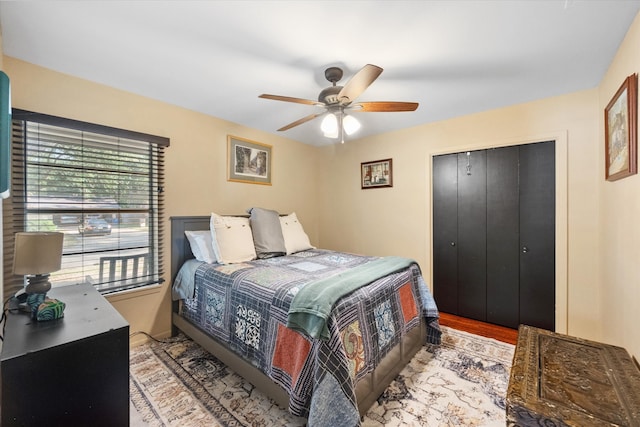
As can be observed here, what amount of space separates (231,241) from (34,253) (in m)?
1.35

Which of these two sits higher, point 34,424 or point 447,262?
point 447,262

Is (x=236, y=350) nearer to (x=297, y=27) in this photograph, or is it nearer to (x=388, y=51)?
(x=297, y=27)

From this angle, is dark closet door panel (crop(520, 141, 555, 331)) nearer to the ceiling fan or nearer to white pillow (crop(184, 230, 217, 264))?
the ceiling fan

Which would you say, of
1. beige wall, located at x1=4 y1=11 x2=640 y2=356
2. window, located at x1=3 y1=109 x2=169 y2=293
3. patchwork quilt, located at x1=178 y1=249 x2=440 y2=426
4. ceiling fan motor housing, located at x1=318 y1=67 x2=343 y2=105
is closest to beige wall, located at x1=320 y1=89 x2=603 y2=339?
beige wall, located at x1=4 y1=11 x2=640 y2=356

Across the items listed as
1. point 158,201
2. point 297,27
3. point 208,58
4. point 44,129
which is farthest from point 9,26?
point 297,27

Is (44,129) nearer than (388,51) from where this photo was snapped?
No

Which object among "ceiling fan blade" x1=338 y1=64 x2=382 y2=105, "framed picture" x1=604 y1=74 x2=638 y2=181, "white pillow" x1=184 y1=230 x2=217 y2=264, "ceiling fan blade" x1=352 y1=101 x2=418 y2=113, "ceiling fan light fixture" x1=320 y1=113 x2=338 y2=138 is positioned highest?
"ceiling fan blade" x1=338 y1=64 x2=382 y2=105

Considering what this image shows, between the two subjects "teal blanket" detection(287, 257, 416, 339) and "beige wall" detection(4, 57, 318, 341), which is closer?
"teal blanket" detection(287, 257, 416, 339)

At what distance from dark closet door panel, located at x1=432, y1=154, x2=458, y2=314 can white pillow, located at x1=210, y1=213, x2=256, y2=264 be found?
219 centimetres

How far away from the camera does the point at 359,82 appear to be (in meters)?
1.65

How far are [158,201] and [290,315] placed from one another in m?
1.87

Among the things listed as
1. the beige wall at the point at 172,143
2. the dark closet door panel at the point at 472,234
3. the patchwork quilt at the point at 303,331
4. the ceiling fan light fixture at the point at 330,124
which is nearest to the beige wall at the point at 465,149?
the dark closet door panel at the point at 472,234

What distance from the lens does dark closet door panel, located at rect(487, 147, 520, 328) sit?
2689 millimetres

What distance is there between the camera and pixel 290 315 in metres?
1.47
